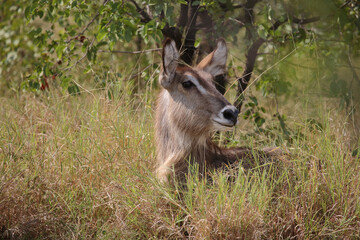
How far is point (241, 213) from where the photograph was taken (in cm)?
329

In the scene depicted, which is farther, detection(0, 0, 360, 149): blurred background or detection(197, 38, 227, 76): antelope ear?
detection(197, 38, 227, 76): antelope ear

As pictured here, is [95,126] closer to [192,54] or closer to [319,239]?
[192,54]

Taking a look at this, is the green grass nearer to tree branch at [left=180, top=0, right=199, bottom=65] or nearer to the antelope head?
the antelope head

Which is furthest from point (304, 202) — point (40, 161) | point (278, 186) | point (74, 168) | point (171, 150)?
point (40, 161)

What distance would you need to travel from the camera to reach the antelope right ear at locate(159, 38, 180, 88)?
4023 millimetres

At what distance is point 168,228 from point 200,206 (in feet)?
0.92

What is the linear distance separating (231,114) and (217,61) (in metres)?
0.87

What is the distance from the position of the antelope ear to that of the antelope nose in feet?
2.60

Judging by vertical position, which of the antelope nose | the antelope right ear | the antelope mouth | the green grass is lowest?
the green grass

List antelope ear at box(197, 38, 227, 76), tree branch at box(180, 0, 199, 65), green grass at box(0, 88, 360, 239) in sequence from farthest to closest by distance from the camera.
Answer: tree branch at box(180, 0, 199, 65)
antelope ear at box(197, 38, 227, 76)
green grass at box(0, 88, 360, 239)

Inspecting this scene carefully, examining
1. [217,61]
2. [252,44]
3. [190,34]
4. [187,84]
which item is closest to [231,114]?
[187,84]

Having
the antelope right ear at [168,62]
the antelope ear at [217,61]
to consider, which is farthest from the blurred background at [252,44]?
the antelope right ear at [168,62]

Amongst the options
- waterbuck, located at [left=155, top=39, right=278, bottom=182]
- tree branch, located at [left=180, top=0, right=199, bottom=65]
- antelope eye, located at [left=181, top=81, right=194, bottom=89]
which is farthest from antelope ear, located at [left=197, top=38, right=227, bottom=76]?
tree branch, located at [left=180, top=0, right=199, bottom=65]

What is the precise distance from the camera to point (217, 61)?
4.57 meters
